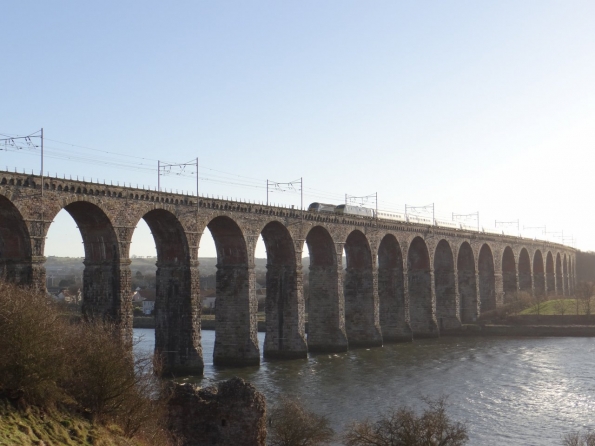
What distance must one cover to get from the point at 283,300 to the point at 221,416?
1128 inches

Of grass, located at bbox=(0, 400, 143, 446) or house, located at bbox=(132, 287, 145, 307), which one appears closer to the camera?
grass, located at bbox=(0, 400, 143, 446)

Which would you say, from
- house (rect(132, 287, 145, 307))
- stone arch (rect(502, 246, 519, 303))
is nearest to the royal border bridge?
stone arch (rect(502, 246, 519, 303))

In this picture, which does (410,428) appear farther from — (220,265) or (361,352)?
(361,352)

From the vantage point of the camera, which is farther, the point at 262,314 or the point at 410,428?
the point at 262,314

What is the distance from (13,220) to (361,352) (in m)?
34.3

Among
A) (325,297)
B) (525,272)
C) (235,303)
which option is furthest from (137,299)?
(235,303)

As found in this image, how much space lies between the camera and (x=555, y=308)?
292ft

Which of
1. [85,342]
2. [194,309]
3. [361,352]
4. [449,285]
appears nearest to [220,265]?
[194,309]

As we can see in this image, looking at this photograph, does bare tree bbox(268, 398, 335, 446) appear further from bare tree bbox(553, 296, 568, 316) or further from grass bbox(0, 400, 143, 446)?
bare tree bbox(553, 296, 568, 316)

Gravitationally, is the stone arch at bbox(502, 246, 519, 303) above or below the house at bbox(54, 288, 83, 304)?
above

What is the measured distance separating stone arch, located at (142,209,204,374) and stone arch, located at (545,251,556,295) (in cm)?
8537

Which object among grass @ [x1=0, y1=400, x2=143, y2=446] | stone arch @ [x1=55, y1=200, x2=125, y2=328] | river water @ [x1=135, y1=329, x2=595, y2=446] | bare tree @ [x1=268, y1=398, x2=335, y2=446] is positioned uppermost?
stone arch @ [x1=55, y1=200, x2=125, y2=328]

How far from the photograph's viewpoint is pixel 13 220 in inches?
1398

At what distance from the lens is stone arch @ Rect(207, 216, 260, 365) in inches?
1966
